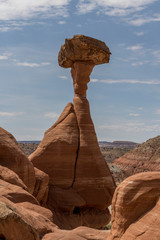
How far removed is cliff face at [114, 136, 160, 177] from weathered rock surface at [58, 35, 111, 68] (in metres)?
32.5

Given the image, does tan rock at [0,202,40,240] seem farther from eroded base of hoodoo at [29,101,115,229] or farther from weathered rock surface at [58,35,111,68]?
weathered rock surface at [58,35,111,68]

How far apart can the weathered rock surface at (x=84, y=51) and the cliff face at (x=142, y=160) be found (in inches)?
1280

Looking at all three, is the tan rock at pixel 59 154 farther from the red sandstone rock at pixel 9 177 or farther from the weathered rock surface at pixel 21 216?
the weathered rock surface at pixel 21 216

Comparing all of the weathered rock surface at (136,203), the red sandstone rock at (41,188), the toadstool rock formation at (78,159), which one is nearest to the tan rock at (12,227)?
the weathered rock surface at (136,203)

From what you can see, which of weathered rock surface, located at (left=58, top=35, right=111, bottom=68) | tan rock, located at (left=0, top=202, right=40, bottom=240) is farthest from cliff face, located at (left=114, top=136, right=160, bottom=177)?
tan rock, located at (left=0, top=202, right=40, bottom=240)

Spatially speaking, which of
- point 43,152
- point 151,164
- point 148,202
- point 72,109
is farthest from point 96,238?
point 151,164

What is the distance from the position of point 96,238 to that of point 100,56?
563 inches

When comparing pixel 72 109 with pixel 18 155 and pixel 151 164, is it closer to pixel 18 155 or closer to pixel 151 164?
pixel 18 155

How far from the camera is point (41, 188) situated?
728 inches

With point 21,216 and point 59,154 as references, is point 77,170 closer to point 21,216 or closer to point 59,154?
point 59,154

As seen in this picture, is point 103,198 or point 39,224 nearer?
point 39,224

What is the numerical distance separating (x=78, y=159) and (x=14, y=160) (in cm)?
551

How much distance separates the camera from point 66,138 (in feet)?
70.0

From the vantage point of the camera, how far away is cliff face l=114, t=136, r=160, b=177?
54.4 m
